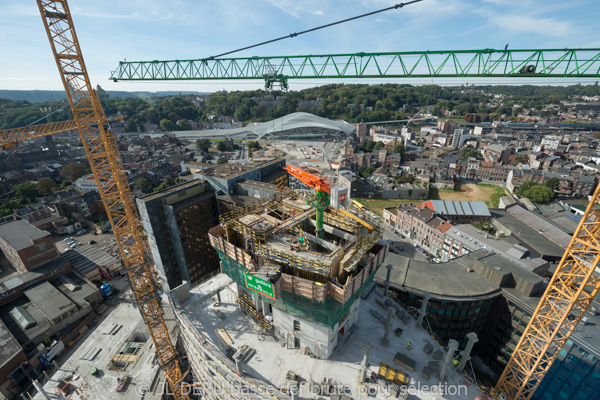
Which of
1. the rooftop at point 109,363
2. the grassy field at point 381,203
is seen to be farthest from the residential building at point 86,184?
the grassy field at point 381,203

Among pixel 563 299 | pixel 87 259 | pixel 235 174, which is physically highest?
pixel 235 174

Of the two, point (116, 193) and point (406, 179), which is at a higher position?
point (116, 193)

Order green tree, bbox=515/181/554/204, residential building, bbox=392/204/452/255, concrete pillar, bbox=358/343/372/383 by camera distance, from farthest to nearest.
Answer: green tree, bbox=515/181/554/204
residential building, bbox=392/204/452/255
concrete pillar, bbox=358/343/372/383

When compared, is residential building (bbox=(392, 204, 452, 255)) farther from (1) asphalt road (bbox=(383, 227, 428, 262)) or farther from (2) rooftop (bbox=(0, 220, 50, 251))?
(2) rooftop (bbox=(0, 220, 50, 251))

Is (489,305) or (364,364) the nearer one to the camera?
(364,364)

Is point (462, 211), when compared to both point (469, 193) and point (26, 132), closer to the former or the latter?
point (469, 193)

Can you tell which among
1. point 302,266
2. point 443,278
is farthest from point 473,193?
point 302,266

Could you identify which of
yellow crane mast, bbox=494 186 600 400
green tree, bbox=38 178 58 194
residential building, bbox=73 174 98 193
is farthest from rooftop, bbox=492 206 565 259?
green tree, bbox=38 178 58 194
